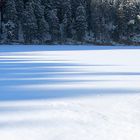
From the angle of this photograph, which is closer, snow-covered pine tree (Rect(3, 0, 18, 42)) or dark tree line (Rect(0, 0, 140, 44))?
snow-covered pine tree (Rect(3, 0, 18, 42))

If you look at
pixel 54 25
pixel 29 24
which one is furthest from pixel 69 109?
pixel 54 25

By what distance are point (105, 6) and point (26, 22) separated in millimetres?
14998

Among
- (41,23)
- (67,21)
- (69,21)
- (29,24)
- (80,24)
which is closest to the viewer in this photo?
(29,24)

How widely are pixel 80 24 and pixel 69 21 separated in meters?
2.00

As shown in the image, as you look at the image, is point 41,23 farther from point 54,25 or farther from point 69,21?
point 69,21

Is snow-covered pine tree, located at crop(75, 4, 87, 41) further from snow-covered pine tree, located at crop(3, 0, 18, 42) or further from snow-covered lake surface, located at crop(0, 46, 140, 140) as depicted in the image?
snow-covered lake surface, located at crop(0, 46, 140, 140)

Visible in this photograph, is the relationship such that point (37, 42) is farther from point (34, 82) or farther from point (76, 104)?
point (76, 104)

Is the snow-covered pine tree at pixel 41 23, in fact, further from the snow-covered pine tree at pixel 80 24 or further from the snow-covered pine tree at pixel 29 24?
the snow-covered pine tree at pixel 80 24

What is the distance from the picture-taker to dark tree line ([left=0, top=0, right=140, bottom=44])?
182 feet

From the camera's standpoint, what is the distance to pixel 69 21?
60.5 metres

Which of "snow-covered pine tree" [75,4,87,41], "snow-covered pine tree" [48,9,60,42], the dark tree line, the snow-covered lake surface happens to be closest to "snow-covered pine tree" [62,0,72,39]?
the dark tree line

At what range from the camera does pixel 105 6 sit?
63469 millimetres

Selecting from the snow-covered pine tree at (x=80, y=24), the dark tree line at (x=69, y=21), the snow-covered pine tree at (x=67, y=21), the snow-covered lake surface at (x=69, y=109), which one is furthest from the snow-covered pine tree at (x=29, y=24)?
the snow-covered lake surface at (x=69, y=109)

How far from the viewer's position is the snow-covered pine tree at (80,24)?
59219 mm
